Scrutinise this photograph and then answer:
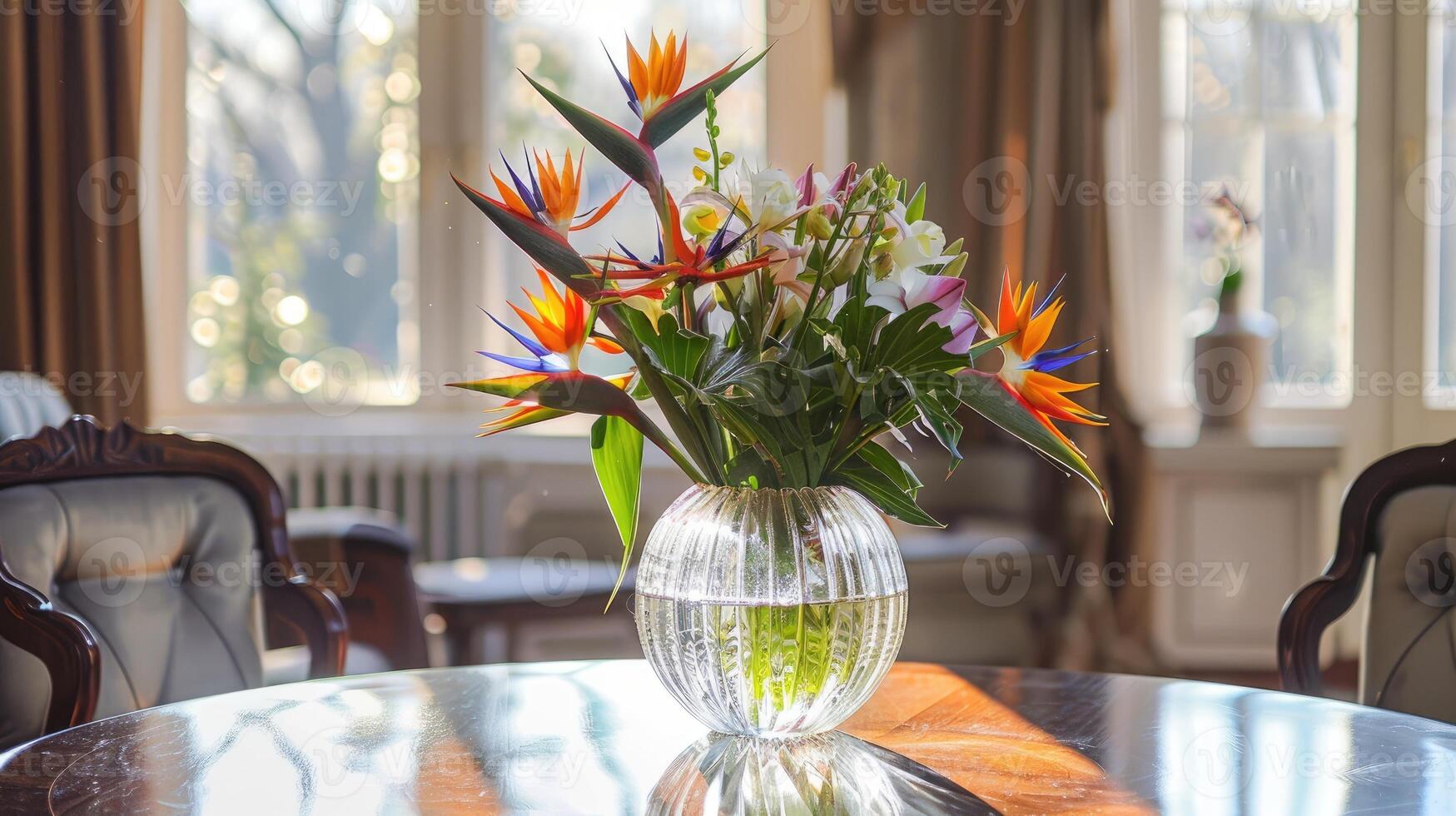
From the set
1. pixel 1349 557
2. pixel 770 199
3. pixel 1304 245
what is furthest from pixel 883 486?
pixel 1304 245

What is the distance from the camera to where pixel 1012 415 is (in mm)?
884

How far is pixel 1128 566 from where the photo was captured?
3273mm

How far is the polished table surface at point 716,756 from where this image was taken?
0.87 metres

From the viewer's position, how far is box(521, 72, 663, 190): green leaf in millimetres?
858

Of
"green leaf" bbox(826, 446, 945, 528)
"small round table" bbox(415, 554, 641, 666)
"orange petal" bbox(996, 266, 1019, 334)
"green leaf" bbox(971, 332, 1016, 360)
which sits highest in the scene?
"orange petal" bbox(996, 266, 1019, 334)

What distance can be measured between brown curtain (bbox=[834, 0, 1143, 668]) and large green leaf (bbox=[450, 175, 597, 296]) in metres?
2.55

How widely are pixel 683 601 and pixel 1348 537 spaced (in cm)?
101

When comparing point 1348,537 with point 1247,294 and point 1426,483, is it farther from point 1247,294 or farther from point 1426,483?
point 1247,294

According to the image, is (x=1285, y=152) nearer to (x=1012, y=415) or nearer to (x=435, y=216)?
(x=435, y=216)

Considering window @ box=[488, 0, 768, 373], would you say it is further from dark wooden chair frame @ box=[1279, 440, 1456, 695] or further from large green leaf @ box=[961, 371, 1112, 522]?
large green leaf @ box=[961, 371, 1112, 522]

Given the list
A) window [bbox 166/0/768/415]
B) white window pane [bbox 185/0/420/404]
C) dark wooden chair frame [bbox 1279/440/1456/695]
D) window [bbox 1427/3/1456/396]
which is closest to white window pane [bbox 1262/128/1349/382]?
window [bbox 1427/3/1456/396]

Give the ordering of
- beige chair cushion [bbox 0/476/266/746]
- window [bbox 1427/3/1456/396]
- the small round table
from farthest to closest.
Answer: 1. window [bbox 1427/3/1456/396]
2. the small round table
3. beige chair cushion [bbox 0/476/266/746]

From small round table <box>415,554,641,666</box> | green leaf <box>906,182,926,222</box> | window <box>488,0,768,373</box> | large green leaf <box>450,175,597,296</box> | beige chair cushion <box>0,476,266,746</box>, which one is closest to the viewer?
large green leaf <box>450,175,597,296</box>

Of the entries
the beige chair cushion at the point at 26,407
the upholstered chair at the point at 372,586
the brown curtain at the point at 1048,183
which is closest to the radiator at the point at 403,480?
the upholstered chair at the point at 372,586
